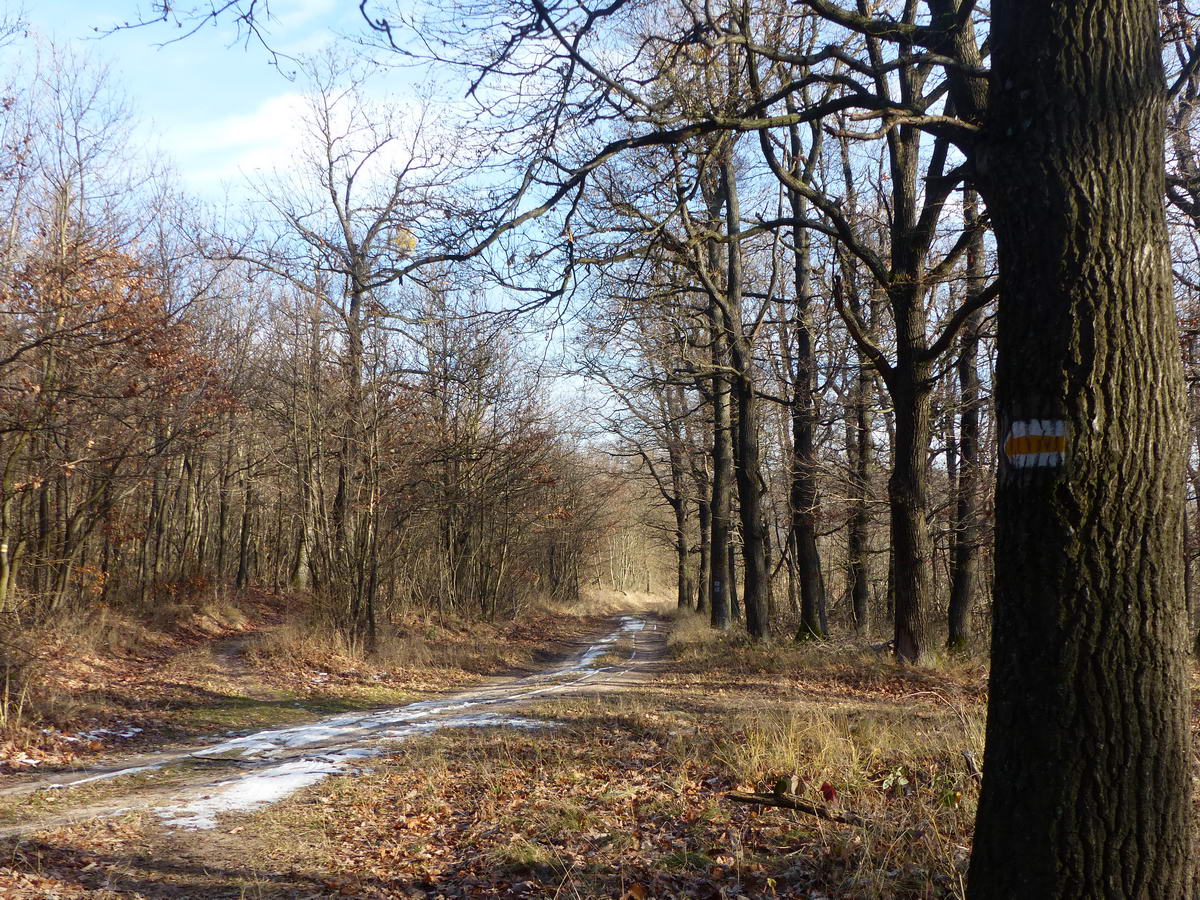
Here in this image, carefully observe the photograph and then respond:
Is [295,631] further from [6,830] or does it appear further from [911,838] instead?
[911,838]

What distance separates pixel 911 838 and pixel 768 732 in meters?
2.29

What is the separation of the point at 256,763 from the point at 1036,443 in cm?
766

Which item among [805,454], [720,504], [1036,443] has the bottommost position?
[1036,443]

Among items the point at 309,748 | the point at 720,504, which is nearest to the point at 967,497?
the point at 720,504

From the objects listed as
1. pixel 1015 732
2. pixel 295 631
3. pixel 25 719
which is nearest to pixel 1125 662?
pixel 1015 732

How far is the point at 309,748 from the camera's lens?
8.65 metres

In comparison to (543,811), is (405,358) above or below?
above

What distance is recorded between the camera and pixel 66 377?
13641 millimetres

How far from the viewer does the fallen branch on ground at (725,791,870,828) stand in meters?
4.93

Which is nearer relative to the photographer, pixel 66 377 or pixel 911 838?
pixel 911 838

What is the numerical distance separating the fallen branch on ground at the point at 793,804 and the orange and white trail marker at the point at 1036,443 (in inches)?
96.3

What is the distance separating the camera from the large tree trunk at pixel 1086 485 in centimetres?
300

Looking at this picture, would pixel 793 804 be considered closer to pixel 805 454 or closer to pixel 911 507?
pixel 911 507

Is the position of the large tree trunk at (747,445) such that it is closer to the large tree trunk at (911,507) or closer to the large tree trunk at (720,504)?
the large tree trunk at (720,504)
